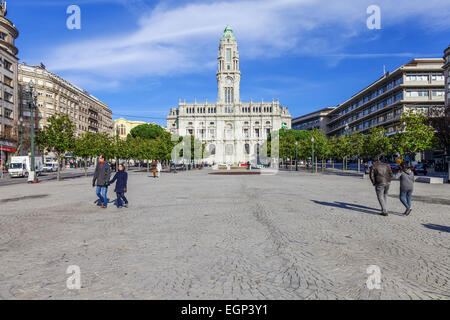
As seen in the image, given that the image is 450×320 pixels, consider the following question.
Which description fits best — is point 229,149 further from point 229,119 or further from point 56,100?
point 56,100

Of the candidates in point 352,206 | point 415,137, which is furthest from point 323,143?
point 352,206

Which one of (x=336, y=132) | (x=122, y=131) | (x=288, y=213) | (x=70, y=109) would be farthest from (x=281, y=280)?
(x=122, y=131)

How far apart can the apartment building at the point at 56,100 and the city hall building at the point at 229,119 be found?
3788 cm

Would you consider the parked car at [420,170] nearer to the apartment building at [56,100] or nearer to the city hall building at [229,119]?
the apartment building at [56,100]

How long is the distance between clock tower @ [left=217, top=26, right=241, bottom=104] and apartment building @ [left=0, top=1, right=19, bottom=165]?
259 ft

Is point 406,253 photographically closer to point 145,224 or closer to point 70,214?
point 145,224

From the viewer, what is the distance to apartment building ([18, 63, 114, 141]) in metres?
55.1

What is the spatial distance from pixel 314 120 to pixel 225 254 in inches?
4615

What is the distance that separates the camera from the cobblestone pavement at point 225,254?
12.4ft

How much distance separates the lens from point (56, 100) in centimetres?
6206

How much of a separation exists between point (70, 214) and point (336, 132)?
97017mm

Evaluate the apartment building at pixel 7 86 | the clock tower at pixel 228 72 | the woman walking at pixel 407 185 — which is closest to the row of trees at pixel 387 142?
the woman walking at pixel 407 185

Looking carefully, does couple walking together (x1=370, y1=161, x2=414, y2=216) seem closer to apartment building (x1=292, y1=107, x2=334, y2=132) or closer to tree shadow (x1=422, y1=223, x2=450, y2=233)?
tree shadow (x1=422, y1=223, x2=450, y2=233)
